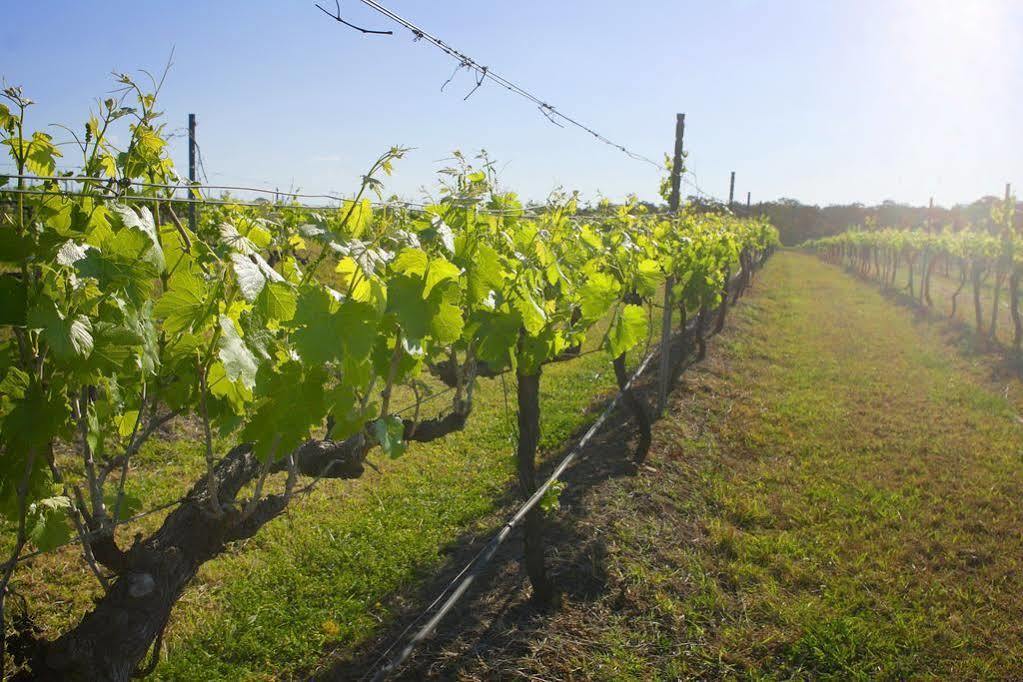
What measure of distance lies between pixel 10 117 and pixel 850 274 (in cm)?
3371

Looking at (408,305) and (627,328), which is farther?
(627,328)

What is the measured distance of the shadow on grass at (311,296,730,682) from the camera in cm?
327

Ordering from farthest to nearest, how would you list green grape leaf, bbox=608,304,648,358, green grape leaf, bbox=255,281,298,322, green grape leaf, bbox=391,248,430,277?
green grape leaf, bbox=608,304,648,358 < green grape leaf, bbox=391,248,430,277 < green grape leaf, bbox=255,281,298,322

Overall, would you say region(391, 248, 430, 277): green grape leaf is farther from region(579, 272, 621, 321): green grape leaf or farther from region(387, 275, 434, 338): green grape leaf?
region(579, 272, 621, 321): green grape leaf

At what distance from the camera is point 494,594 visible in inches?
149

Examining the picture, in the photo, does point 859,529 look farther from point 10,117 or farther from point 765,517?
point 10,117

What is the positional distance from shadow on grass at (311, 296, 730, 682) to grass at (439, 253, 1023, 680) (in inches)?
1.4

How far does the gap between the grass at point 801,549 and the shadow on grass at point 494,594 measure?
35 mm

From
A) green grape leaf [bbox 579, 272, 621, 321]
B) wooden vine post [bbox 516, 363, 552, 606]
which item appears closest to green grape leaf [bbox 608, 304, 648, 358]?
green grape leaf [bbox 579, 272, 621, 321]

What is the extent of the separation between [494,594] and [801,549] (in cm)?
204

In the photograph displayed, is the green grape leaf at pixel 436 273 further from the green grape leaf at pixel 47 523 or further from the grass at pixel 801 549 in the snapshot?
the grass at pixel 801 549

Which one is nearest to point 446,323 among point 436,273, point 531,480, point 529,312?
point 436,273

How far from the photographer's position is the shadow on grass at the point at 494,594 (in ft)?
10.7

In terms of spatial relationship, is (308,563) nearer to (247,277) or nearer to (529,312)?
(529,312)
